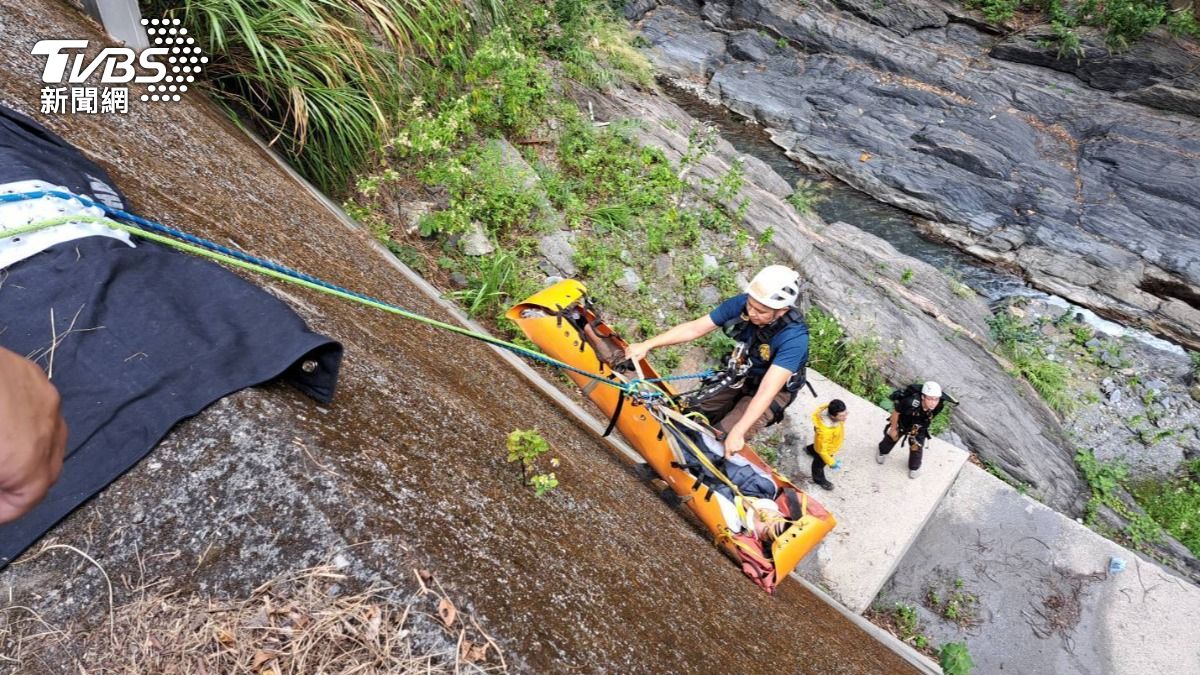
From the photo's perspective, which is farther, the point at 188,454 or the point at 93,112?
the point at 93,112

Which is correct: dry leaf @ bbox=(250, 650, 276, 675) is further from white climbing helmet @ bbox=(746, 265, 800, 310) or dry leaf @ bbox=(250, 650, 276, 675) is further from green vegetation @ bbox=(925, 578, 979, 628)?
green vegetation @ bbox=(925, 578, 979, 628)

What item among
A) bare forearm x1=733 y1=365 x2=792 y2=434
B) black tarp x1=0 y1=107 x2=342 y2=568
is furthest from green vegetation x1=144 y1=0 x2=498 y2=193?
bare forearm x1=733 y1=365 x2=792 y2=434

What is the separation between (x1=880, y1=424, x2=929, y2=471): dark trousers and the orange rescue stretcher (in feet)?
4.70

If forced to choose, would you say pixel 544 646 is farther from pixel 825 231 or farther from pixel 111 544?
pixel 825 231

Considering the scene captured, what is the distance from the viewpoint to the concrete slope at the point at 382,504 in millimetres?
1809

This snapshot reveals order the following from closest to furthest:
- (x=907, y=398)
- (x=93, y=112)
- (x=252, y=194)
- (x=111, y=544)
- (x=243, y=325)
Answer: (x=111, y=544) → (x=243, y=325) → (x=93, y=112) → (x=252, y=194) → (x=907, y=398)

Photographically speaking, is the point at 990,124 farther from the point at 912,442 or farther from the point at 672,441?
the point at 672,441

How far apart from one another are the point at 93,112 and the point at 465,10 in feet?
13.9

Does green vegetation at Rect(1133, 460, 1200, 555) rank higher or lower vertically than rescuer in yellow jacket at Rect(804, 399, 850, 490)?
lower

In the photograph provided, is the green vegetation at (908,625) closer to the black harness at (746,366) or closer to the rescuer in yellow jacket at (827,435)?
the rescuer in yellow jacket at (827,435)

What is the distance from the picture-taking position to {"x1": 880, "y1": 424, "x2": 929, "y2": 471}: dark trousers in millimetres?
5090

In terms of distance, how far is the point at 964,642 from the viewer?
4.88 m

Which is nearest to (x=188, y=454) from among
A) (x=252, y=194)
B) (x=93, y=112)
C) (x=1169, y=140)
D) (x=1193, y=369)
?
(x=252, y=194)

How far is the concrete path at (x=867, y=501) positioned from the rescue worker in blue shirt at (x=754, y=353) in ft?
3.53
